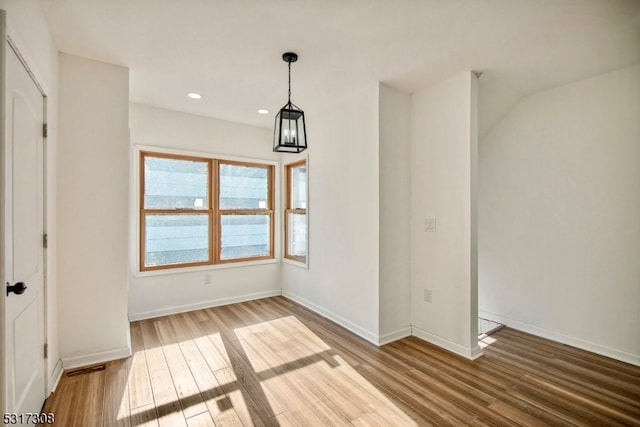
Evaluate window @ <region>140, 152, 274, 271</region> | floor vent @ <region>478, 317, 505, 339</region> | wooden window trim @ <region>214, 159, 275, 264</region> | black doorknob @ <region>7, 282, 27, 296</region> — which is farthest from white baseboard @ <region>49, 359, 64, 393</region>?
floor vent @ <region>478, 317, 505, 339</region>

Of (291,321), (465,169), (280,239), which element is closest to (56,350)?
(291,321)

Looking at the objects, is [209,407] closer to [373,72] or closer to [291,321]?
[291,321]

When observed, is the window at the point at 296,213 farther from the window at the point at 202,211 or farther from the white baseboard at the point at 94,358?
the white baseboard at the point at 94,358

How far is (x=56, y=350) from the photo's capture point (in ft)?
8.05

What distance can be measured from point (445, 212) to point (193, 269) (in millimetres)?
3325

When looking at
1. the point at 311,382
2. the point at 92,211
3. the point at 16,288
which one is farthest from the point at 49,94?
the point at 311,382

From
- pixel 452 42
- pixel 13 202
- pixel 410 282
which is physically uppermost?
pixel 452 42

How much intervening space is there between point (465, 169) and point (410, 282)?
137cm

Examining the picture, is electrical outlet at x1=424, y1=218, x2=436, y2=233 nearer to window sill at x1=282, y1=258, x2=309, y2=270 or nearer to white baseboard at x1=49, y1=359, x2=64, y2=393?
window sill at x1=282, y1=258, x2=309, y2=270

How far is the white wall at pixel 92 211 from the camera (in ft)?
8.37

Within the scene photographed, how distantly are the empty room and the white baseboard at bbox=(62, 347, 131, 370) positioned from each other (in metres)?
0.01

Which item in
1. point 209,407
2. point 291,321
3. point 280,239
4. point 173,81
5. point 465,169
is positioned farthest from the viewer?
point 280,239

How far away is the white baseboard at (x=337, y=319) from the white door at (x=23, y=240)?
2660 millimetres

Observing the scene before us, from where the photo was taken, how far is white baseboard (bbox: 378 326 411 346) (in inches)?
121
